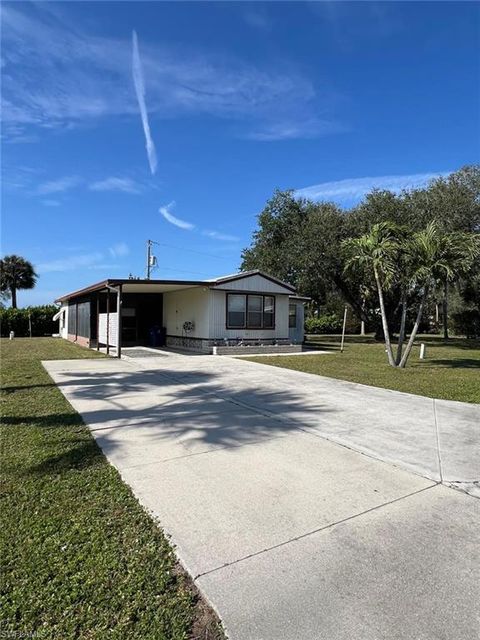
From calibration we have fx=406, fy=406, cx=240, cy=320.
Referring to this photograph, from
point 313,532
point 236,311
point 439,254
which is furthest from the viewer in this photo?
point 236,311

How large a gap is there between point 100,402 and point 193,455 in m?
2.98

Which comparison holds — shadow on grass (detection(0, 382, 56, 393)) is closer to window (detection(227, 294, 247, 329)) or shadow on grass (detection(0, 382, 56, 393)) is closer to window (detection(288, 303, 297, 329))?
window (detection(227, 294, 247, 329))

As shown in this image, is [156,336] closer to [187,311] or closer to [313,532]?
[187,311]

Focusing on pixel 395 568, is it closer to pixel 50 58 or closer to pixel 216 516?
pixel 216 516

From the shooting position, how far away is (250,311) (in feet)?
56.5

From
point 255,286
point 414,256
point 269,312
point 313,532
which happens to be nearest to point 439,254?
point 414,256

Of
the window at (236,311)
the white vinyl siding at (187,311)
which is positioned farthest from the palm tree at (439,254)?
the white vinyl siding at (187,311)

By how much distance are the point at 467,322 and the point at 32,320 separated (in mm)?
30186

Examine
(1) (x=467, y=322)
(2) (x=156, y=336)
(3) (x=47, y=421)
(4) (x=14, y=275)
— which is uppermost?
(4) (x=14, y=275)

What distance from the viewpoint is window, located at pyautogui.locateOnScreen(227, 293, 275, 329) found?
16797 mm

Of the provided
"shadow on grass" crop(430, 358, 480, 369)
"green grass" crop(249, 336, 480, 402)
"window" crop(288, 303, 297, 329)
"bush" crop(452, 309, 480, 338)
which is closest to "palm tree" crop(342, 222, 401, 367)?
"green grass" crop(249, 336, 480, 402)

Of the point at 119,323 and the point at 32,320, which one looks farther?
the point at 32,320

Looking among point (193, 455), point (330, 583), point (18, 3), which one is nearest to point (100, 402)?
point (193, 455)

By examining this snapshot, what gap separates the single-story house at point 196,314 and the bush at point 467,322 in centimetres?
1406
